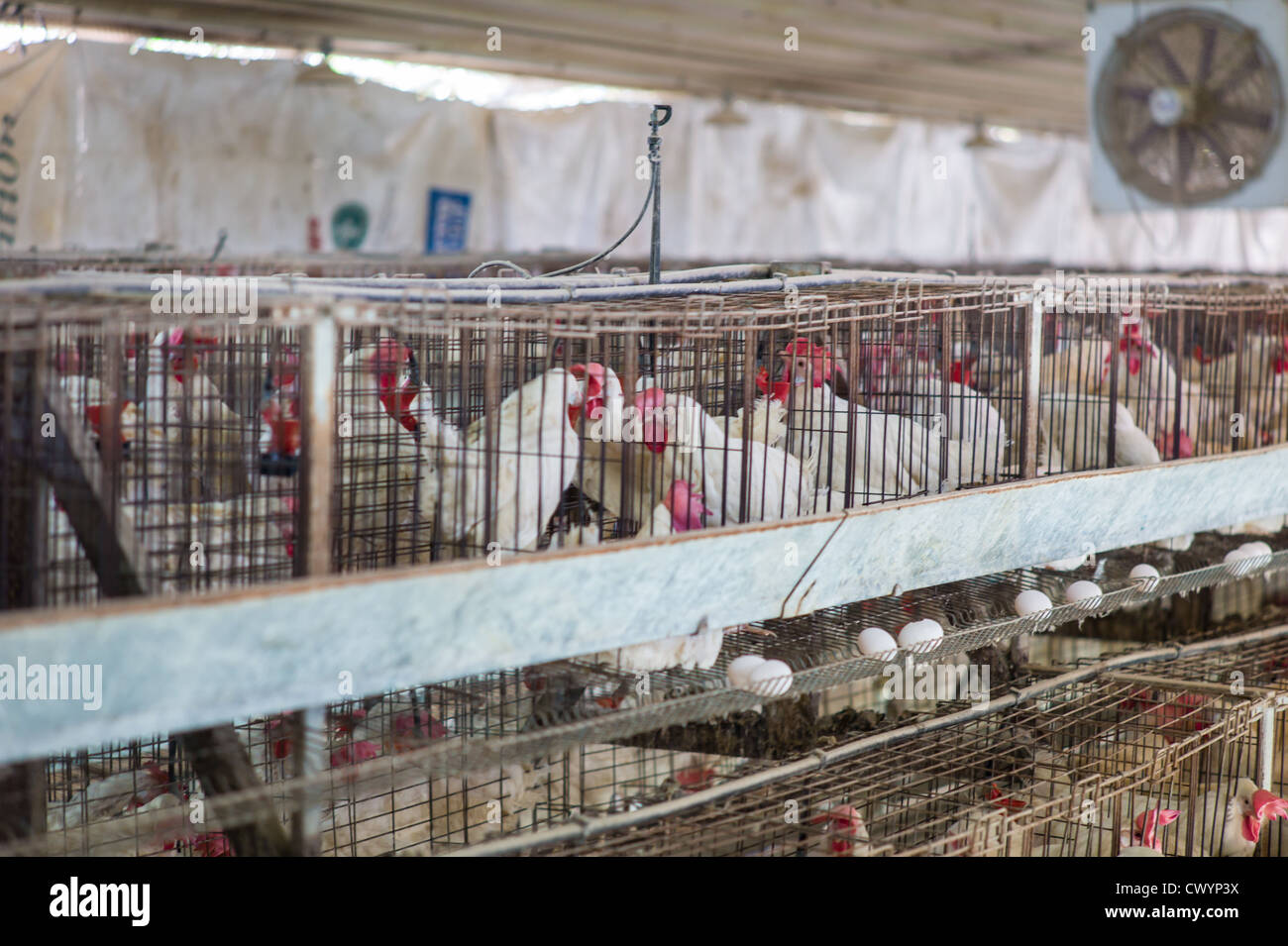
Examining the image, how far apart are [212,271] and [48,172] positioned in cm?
→ 238

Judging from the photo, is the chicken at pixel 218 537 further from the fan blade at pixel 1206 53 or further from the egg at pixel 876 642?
the fan blade at pixel 1206 53

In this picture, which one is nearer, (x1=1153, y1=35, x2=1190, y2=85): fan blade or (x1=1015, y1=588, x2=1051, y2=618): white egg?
(x1=1015, y1=588, x2=1051, y2=618): white egg

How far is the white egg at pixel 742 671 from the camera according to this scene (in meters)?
3.11

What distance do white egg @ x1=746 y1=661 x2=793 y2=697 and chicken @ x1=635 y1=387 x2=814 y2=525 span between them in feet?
1.21

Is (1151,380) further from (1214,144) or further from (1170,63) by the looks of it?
(1170,63)

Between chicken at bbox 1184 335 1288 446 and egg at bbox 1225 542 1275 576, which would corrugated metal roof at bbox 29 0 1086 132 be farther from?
egg at bbox 1225 542 1275 576

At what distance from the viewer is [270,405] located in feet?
11.6

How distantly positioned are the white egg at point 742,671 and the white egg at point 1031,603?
1.16 metres

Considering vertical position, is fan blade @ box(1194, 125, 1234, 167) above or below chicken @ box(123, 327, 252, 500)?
above

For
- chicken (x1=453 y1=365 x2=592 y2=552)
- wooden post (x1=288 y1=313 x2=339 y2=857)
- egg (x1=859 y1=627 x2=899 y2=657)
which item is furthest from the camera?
egg (x1=859 y1=627 x2=899 y2=657)

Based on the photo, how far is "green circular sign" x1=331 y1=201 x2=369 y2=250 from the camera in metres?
9.15

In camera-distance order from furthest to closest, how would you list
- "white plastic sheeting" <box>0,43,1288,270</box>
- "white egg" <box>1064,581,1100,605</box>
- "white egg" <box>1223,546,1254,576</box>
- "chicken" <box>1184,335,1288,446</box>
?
"white plastic sheeting" <box>0,43,1288,270</box>, "chicken" <box>1184,335,1288,446</box>, "white egg" <box>1223,546,1254,576</box>, "white egg" <box>1064,581,1100,605</box>

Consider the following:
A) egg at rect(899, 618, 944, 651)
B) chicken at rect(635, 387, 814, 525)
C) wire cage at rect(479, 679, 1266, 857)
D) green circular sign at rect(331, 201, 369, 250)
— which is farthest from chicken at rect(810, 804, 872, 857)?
green circular sign at rect(331, 201, 369, 250)

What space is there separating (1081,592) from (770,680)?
1468 mm
